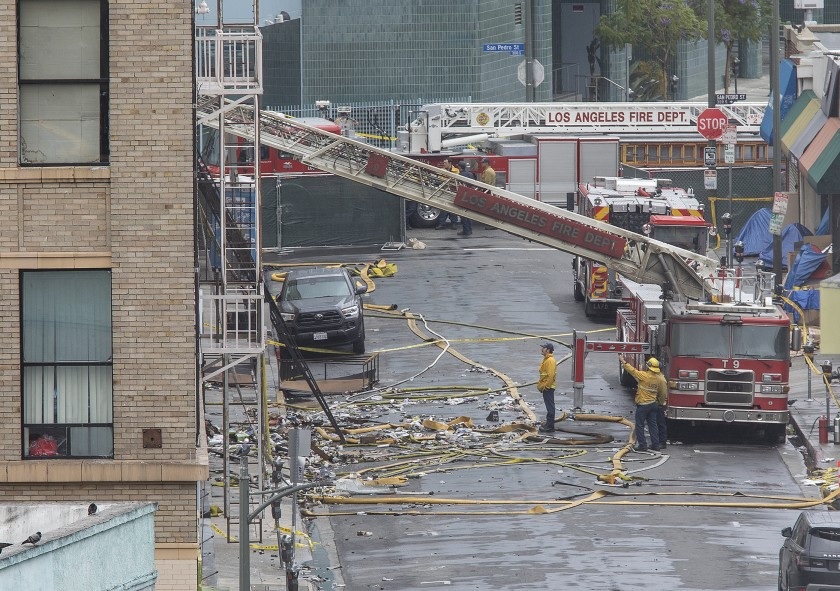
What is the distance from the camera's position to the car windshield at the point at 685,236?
36750mm

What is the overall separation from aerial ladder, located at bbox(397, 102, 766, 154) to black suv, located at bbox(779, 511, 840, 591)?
3441cm

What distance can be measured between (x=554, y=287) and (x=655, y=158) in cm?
1057

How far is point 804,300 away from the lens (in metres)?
38.0

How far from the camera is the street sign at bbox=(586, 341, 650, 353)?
29.5 m

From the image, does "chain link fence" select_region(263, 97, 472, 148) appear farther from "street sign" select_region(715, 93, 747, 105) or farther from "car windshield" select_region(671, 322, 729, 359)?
"car windshield" select_region(671, 322, 729, 359)

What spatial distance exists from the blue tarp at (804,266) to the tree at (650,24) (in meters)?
29.0

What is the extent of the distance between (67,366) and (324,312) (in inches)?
657

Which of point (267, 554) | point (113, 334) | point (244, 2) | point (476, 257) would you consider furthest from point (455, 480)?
point (244, 2)

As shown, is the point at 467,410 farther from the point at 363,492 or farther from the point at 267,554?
the point at 267,554

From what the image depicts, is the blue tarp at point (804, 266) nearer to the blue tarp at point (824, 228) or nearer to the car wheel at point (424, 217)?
the blue tarp at point (824, 228)

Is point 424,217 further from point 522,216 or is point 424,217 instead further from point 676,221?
point 522,216

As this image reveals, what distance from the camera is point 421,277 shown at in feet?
144

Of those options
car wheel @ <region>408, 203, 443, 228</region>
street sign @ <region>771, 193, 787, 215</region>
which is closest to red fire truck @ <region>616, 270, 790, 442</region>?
street sign @ <region>771, 193, 787, 215</region>

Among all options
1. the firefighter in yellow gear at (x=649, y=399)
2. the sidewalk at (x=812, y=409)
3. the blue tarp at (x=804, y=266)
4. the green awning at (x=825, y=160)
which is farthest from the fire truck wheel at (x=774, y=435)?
the green awning at (x=825, y=160)
